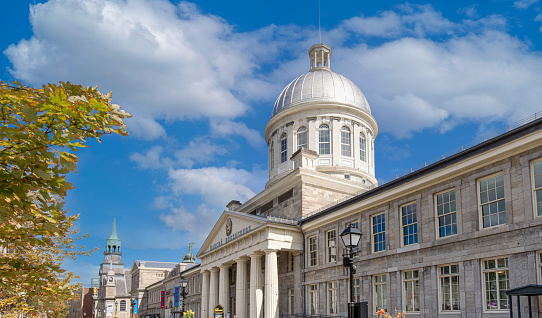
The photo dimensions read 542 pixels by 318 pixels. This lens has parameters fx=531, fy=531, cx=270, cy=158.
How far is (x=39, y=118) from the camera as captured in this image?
6832 millimetres

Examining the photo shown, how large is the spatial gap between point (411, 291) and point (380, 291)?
2977 millimetres

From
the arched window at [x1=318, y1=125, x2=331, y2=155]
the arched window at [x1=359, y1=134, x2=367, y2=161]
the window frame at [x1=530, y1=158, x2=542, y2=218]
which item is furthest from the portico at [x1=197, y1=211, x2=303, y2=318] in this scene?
the window frame at [x1=530, y1=158, x2=542, y2=218]

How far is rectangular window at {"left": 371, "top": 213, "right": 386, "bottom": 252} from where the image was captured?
3111cm

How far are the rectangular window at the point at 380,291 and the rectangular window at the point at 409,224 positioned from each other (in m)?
2.85

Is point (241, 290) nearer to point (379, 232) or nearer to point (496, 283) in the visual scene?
point (379, 232)

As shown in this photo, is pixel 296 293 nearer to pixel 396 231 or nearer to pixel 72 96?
pixel 396 231

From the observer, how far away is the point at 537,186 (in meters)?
21.9

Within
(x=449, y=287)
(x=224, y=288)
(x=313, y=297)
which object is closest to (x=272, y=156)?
(x=224, y=288)

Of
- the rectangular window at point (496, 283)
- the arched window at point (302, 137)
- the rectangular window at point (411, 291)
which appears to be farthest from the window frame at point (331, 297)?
the arched window at point (302, 137)

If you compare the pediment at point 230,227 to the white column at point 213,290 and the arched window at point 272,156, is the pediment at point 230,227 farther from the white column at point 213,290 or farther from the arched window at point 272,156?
the arched window at point 272,156

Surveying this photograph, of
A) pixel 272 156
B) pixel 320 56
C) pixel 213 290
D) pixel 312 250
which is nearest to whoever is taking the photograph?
pixel 312 250

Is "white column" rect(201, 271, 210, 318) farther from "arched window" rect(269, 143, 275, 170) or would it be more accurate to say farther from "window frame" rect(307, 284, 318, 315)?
"window frame" rect(307, 284, 318, 315)

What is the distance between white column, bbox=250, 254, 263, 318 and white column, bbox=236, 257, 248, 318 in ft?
7.93

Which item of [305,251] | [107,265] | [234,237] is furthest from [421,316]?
[107,265]
